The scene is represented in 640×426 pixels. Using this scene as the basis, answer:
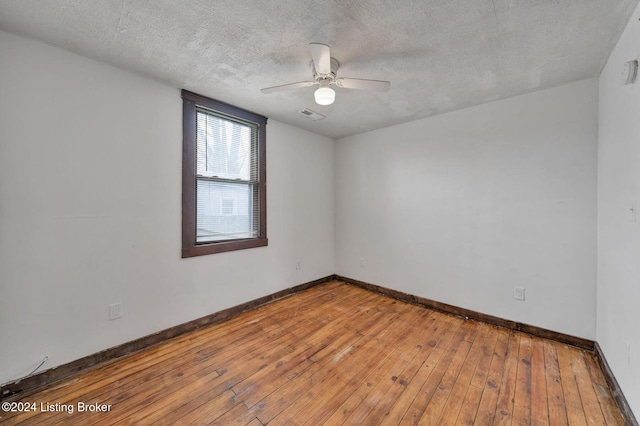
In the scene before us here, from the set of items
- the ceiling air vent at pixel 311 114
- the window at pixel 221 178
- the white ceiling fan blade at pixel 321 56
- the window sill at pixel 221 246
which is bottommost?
the window sill at pixel 221 246

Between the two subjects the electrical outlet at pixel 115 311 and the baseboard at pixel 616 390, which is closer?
the baseboard at pixel 616 390

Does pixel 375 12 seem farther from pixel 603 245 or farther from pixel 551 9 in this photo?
pixel 603 245

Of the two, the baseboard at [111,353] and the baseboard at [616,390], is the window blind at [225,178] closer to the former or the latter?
the baseboard at [111,353]

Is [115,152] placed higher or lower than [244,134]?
lower

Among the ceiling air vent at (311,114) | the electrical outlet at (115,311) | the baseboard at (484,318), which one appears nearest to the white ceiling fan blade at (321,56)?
the ceiling air vent at (311,114)

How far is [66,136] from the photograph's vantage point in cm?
189

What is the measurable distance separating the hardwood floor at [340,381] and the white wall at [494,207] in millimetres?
489

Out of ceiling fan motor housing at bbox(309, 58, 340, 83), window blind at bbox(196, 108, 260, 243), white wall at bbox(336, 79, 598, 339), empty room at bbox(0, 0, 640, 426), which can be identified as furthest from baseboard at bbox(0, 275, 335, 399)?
ceiling fan motor housing at bbox(309, 58, 340, 83)

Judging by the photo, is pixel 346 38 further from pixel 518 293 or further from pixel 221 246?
pixel 518 293

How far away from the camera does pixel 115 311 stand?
2100 mm

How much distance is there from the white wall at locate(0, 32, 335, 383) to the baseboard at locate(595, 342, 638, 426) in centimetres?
322

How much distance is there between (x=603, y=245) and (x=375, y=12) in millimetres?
2553

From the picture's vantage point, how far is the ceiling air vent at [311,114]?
3057 millimetres

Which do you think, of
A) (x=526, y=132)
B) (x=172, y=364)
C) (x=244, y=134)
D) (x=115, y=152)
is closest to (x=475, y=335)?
(x=526, y=132)
